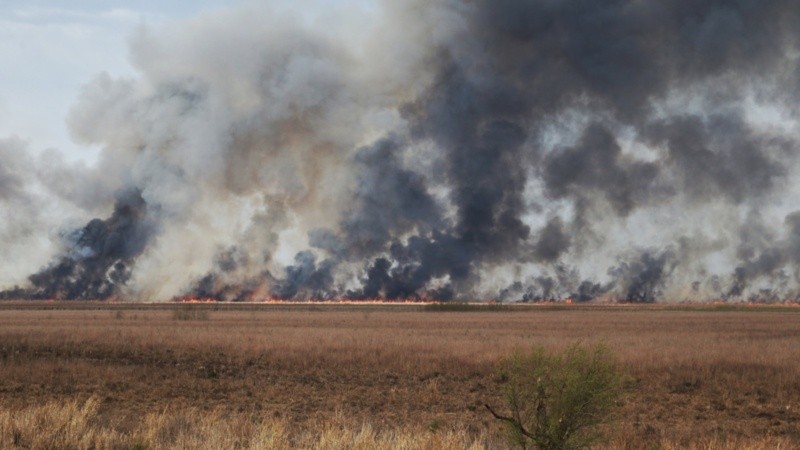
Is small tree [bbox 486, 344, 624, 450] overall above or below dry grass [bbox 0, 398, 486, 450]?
above

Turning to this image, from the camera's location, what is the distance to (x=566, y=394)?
1275 cm

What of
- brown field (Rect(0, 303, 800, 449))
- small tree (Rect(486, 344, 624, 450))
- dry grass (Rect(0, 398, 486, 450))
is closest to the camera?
small tree (Rect(486, 344, 624, 450))

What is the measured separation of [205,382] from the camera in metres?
27.8

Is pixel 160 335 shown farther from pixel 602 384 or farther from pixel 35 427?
pixel 602 384

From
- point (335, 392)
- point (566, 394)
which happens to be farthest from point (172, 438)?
point (335, 392)

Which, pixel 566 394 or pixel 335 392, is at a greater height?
pixel 566 394

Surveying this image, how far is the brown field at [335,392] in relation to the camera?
15.9 meters

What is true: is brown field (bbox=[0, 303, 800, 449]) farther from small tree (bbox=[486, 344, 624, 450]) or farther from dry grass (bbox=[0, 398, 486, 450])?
small tree (bbox=[486, 344, 624, 450])

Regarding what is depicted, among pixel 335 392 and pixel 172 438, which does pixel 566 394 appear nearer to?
pixel 172 438

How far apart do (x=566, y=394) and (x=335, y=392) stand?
14.9 metres

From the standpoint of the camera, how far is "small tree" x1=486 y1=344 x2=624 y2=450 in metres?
12.8

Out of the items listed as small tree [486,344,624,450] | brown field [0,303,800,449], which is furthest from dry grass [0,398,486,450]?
small tree [486,344,624,450]

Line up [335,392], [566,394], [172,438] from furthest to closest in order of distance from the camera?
1. [335,392]
2. [172,438]
3. [566,394]

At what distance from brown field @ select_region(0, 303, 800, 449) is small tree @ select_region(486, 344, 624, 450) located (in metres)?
1.64
